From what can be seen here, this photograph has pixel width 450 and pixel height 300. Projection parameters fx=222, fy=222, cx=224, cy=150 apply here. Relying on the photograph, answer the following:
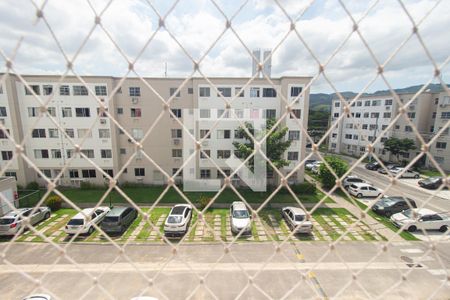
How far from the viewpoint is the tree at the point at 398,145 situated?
11.4 m

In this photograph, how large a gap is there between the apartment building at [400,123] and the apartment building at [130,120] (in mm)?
5327

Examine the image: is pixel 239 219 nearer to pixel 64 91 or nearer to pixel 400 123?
pixel 64 91

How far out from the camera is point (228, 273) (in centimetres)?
365

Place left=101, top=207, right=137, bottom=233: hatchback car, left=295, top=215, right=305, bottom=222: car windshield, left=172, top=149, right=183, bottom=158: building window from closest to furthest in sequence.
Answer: left=101, top=207, right=137, bottom=233: hatchback car, left=295, top=215, right=305, bottom=222: car windshield, left=172, top=149, right=183, bottom=158: building window

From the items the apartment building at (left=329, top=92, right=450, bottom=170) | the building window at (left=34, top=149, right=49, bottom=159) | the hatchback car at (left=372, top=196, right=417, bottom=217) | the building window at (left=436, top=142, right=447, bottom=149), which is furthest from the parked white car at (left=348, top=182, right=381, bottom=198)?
the building window at (left=34, top=149, right=49, bottom=159)

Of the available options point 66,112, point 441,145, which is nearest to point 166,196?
point 66,112

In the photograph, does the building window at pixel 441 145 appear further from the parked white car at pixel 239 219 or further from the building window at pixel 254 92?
the parked white car at pixel 239 219

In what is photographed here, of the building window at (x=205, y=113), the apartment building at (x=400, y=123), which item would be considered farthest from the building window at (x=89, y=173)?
the apartment building at (x=400, y=123)

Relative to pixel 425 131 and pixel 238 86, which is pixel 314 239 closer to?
pixel 238 86

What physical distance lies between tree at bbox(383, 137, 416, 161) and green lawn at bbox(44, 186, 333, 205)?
7259 mm

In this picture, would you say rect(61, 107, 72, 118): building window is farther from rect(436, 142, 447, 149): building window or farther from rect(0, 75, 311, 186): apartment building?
rect(436, 142, 447, 149): building window

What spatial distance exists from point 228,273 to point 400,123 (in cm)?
1469

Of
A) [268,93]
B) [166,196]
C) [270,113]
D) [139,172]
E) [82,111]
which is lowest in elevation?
[166,196]

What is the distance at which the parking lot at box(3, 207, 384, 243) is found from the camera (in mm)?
4738
